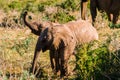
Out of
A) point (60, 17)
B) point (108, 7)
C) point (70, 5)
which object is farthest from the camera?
point (70, 5)

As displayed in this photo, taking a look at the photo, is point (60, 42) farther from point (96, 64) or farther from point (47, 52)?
point (47, 52)

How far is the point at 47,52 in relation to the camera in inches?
439

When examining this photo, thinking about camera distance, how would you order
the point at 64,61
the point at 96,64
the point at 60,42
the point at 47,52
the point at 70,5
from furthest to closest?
1. the point at 70,5
2. the point at 47,52
3. the point at 64,61
4. the point at 60,42
5. the point at 96,64

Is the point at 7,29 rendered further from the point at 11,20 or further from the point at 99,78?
Answer: the point at 99,78

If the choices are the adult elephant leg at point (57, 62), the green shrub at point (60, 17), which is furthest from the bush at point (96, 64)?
the green shrub at point (60, 17)

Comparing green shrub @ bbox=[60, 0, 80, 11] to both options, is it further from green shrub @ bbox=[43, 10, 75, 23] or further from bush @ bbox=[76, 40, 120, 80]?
bush @ bbox=[76, 40, 120, 80]

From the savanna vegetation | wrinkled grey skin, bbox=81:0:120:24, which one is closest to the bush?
the savanna vegetation

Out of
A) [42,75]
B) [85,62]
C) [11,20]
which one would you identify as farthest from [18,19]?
[85,62]

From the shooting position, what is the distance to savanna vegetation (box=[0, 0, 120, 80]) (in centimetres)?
834

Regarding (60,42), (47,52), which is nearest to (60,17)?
→ (47,52)

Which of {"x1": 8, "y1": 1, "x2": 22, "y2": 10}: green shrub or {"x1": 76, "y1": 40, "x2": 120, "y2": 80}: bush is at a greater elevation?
{"x1": 8, "y1": 1, "x2": 22, "y2": 10}: green shrub

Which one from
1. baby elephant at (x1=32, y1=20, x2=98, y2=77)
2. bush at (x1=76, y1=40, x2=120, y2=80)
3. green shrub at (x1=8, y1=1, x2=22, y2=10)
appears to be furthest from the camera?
green shrub at (x1=8, y1=1, x2=22, y2=10)

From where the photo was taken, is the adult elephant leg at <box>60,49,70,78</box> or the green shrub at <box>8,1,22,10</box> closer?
the adult elephant leg at <box>60,49,70,78</box>

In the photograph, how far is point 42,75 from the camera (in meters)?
9.23
